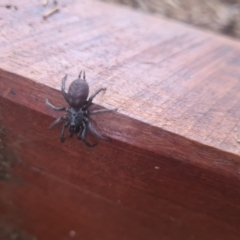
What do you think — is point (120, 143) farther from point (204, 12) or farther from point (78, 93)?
point (204, 12)

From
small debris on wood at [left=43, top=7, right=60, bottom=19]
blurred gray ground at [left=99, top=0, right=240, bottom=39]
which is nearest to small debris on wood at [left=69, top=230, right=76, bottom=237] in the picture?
small debris on wood at [left=43, top=7, right=60, bottom=19]

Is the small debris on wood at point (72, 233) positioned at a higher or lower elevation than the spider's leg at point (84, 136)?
lower

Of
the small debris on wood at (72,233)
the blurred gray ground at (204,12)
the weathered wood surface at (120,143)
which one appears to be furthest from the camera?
the blurred gray ground at (204,12)

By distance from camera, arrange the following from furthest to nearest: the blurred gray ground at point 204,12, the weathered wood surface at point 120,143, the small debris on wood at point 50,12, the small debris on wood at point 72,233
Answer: the blurred gray ground at point 204,12 < the small debris on wood at point 50,12 < the small debris on wood at point 72,233 < the weathered wood surface at point 120,143

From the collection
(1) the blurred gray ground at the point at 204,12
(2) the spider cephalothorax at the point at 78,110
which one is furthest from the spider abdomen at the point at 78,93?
(1) the blurred gray ground at the point at 204,12

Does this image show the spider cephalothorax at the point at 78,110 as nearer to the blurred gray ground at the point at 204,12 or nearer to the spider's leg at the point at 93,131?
the spider's leg at the point at 93,131

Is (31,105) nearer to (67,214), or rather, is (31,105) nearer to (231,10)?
(67,214)

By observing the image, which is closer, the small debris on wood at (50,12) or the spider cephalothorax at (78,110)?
the spider cephalothorax at (78,110)
